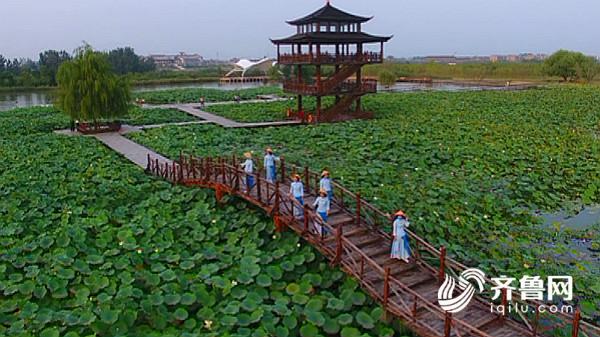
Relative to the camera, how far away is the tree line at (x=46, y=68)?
54906mm

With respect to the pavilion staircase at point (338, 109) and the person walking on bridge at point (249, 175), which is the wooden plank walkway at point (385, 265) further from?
the pavilion staircase at point (338, 109)

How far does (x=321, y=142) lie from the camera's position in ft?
57.8

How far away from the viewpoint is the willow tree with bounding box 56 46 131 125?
66.5ft

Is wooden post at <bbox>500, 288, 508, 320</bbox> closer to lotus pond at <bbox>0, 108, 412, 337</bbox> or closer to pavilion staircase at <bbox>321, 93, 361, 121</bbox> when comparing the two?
lotus pond at <bbox>0, 108, 412, 337</bbox>

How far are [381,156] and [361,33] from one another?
31.1 ft

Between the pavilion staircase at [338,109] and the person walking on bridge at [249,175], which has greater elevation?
the pavilion staircase at [338,109]

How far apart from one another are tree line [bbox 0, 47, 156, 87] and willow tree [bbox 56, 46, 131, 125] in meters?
18.0

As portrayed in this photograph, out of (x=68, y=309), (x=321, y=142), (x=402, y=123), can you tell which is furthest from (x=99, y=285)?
(x=402, y=123)

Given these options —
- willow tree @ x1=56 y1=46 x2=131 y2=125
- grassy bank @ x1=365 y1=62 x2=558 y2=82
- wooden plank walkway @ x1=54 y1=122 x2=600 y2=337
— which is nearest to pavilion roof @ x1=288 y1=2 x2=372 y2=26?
willow tree @ x1=56 y1=46 x2=131 y2=125

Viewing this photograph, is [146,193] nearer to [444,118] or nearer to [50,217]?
[50,217]

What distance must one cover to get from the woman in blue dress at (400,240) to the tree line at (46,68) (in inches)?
1401

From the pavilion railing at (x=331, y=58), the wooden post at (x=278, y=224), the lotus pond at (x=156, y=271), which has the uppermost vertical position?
the pavilion railing at (x=331, y=58)

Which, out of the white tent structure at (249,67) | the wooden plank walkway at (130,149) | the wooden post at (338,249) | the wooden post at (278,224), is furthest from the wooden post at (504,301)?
the white tent structure at (249,67)

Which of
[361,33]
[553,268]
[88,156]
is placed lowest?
[553,268]
